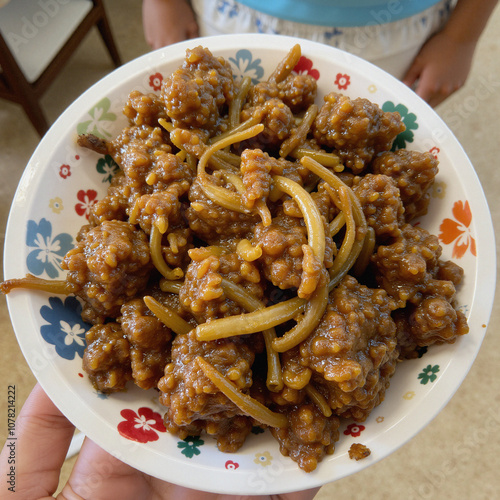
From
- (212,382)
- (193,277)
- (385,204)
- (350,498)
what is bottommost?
(350,498)

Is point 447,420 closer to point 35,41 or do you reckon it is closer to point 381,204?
point 381,204

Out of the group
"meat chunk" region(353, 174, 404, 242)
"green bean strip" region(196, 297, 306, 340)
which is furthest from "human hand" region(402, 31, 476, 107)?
"green bean strip" region(196, 297, 306, 340)

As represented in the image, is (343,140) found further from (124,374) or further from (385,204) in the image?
(124,374)

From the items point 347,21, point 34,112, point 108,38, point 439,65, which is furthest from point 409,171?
point 108,38

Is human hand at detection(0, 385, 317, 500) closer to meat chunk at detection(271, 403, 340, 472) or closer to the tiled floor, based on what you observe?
meat chunk at detection(271, 403, 340, 472)

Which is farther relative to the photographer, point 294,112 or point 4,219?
point 4,219

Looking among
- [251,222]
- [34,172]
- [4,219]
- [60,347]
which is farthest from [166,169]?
[4,219]
